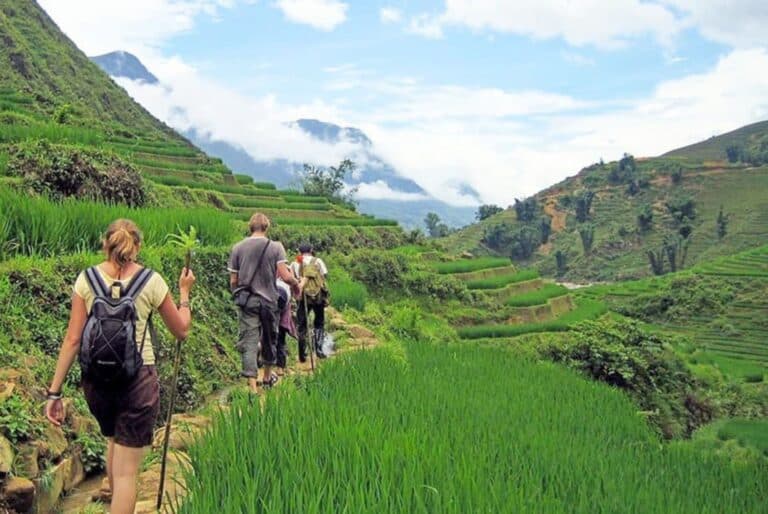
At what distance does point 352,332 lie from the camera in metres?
11.5

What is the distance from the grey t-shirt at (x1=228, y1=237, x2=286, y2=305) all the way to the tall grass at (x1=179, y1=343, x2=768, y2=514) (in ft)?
3.22

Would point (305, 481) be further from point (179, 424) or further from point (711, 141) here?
point (711, 141)

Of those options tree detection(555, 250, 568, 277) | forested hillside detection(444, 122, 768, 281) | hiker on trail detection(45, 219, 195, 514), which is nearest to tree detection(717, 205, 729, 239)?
forested hillside detection(444, 122, 768, 281)

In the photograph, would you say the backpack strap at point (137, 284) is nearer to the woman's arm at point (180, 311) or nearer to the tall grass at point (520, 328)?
the woman's arm at point (180, 311)

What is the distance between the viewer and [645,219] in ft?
266

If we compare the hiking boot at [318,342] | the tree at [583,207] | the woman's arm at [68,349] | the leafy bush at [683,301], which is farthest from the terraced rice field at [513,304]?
the tree at [583,207]

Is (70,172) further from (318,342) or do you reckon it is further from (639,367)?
(639,367)

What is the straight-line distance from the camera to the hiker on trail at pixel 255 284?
6367mm

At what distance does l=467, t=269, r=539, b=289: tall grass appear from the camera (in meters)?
28.4

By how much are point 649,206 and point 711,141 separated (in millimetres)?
53966

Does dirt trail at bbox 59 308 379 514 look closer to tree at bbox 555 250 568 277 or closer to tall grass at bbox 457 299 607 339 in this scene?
tall grass at bbox 457 299 607 339

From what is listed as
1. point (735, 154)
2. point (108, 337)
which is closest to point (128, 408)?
point (108, 337)

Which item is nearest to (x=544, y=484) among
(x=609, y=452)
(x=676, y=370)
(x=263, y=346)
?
(x=609, y=452)

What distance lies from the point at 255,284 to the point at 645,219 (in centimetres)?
8166
